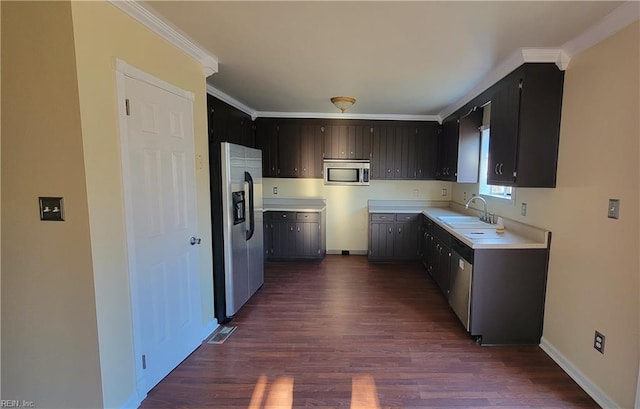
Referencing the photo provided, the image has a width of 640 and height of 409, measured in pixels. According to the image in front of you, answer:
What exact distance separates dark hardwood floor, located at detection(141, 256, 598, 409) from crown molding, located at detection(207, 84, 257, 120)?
2.50m

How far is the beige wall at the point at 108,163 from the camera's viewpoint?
1.50m

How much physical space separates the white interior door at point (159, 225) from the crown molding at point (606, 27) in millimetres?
2865

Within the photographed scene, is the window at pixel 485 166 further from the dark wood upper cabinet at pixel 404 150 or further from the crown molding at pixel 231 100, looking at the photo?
the crown molding at pixel 231 100

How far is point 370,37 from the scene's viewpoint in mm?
2086

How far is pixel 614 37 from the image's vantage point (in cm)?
185

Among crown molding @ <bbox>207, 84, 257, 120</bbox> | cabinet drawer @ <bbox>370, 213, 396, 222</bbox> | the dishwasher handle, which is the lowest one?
the dishwasher handle

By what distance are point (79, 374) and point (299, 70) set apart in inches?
107

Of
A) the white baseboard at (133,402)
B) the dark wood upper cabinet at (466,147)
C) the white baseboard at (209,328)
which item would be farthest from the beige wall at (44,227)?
the dark wood upper cabinet at (466,147)

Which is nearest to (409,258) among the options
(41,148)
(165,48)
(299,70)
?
(299,70)

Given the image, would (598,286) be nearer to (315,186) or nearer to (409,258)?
(409,258)

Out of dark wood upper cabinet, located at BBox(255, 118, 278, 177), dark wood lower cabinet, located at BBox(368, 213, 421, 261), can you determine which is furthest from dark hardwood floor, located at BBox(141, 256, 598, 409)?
dark wood upper cabinet, located at BBox(255, 118, 278, 177)

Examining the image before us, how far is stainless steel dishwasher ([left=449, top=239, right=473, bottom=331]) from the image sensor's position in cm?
264

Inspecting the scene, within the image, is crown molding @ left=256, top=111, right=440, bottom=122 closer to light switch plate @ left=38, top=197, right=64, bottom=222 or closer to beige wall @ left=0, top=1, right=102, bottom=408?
beige wall @ left=0, top=1, right=102, bottom=408

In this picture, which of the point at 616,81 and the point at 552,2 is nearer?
the point at 552,2
